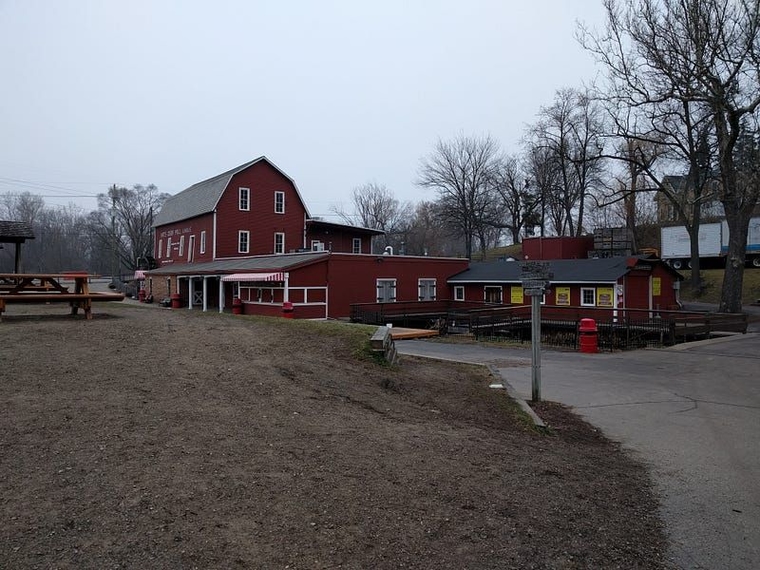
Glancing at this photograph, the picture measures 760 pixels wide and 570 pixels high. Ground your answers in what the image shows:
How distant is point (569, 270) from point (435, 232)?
44532 millimetres

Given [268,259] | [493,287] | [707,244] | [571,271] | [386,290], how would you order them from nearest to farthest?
[571,271], [386,290], [268,259], [493,287], [707,244]

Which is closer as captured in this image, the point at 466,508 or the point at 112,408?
the point at 466,508

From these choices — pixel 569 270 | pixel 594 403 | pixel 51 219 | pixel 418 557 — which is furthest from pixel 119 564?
pixel 51 219

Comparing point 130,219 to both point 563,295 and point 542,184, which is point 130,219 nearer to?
point 542,184

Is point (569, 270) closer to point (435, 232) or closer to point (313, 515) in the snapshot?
point (313, 515)

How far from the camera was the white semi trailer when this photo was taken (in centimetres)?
4375

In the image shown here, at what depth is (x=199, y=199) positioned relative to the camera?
145ft

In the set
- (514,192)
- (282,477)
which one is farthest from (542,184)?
(282,477)

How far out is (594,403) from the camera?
10.0 m

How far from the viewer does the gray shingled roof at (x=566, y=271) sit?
30.0 metres

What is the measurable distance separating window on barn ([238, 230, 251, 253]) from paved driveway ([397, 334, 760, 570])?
86.8 feet

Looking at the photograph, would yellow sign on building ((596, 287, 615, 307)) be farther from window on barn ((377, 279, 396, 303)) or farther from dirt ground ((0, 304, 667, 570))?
dirt ground ((0, 304, 667, 570))

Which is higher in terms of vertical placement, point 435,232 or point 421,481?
point 435,232

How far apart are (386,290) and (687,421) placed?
87.7 ft
